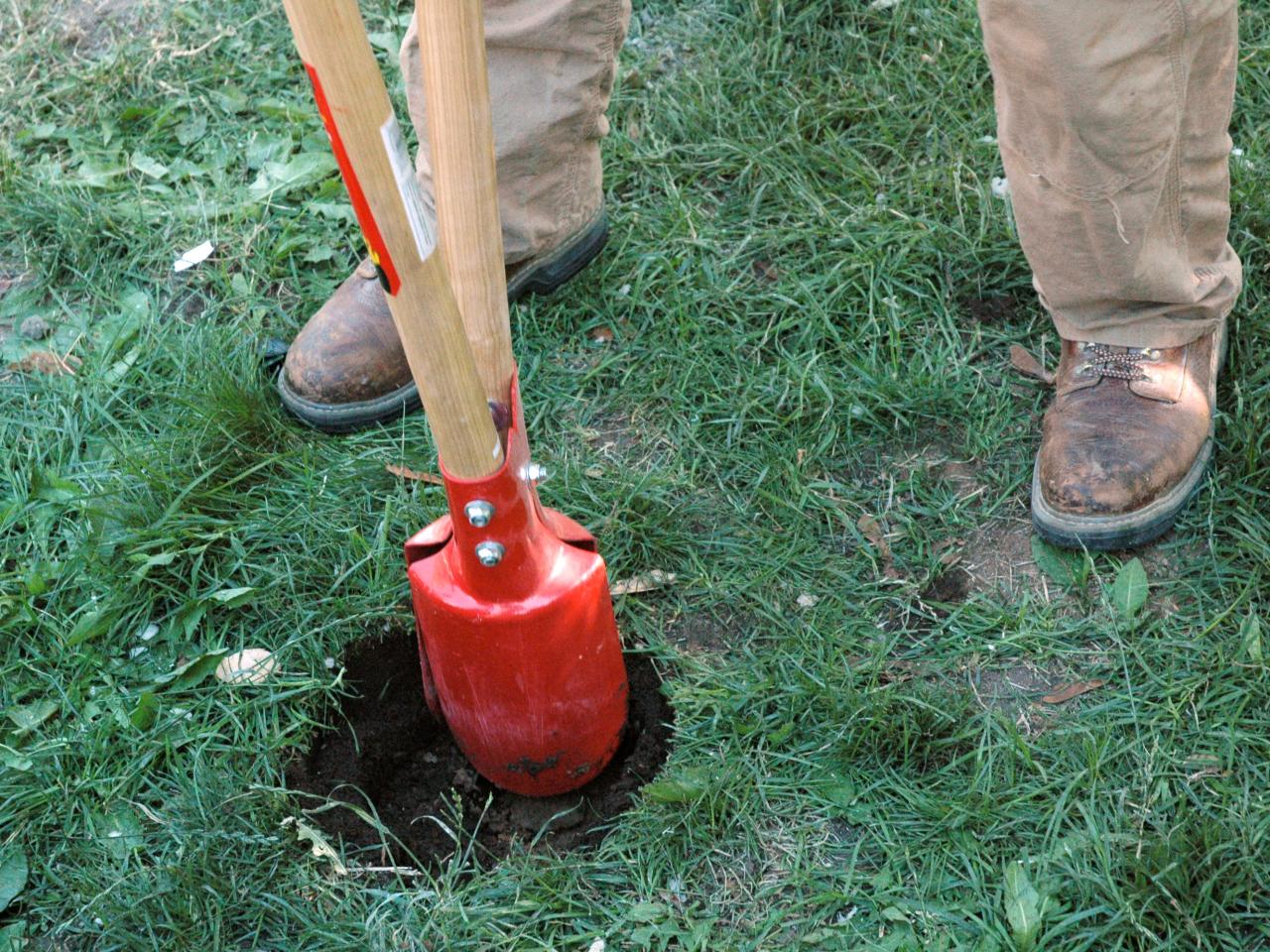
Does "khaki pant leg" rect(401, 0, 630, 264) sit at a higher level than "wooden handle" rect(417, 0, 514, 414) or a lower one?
lower

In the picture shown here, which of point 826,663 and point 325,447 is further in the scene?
point 325,447

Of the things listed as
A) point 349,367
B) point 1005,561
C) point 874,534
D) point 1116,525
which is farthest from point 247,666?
point 1116,525

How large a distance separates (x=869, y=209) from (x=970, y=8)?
726mm

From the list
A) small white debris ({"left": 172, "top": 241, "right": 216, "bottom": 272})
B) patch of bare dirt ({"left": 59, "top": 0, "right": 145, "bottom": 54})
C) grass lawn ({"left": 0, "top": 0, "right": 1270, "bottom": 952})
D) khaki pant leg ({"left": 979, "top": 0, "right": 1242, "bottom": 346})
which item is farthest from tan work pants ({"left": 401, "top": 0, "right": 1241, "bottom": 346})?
patch of bare dirt ({"left": 59, "top": 0, "right": 145, "bottom": 54})

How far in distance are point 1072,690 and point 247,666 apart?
4.15 ft

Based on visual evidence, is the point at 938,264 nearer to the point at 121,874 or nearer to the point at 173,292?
the point at 173,292

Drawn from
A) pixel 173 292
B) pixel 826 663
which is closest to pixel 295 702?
pixel 826 663

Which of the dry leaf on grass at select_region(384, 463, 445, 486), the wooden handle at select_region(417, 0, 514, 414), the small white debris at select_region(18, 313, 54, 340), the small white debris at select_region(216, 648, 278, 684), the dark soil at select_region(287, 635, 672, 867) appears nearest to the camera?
the wooden handle at select_region(417, 0, 514, 414)

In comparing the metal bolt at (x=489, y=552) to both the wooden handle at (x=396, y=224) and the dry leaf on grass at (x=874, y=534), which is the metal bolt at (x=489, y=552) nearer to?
the wooden handle at (x=396, y=224)

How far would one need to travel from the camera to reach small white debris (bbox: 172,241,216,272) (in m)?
2.72

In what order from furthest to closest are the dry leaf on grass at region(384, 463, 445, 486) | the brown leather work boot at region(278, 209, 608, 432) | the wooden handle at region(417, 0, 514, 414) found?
the brown leather work boot at region(278, 209, 608, 432) < the dry leaf on grass at region(384, 463, 445, 486) < the wooden handle at region(417, 0, 514, 414)

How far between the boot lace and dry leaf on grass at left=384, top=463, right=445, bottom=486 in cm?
113

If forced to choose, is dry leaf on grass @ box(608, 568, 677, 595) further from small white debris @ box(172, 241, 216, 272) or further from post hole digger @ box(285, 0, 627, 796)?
small white debris @ box(172, 241, 216, 272)

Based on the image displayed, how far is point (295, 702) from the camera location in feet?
6.28
